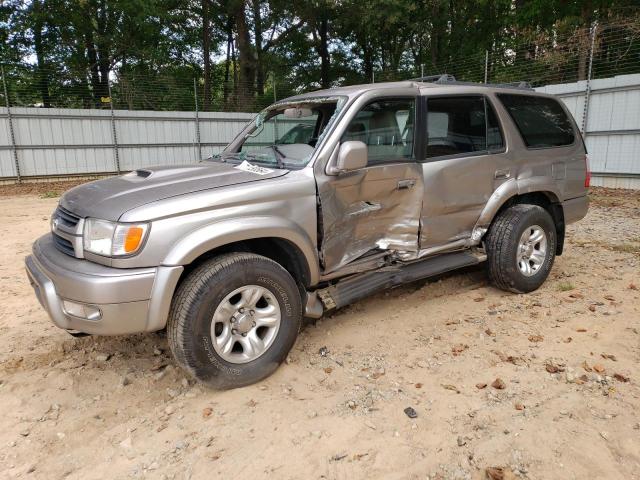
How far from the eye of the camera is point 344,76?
2819 centimetres

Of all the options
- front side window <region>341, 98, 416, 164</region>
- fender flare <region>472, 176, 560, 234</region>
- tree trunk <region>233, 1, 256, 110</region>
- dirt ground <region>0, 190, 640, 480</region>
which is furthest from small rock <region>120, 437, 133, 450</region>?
tree trunk <region>233, 1, 256, 110</region>

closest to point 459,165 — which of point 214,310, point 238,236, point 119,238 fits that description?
point 238,236

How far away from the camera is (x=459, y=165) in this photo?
3.97 m

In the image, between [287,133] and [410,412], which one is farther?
[287,133]

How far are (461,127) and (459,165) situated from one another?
1.19ft

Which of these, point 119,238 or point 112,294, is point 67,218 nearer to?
point 119,238

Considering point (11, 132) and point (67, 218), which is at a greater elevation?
point (11, 132)

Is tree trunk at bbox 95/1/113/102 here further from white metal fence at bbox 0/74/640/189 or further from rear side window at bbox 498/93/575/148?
rear side window at bbox 498/93/575/148

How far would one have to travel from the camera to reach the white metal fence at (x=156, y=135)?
11.1 metres

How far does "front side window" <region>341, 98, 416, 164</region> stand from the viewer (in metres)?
3.53

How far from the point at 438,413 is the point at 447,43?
26.3m

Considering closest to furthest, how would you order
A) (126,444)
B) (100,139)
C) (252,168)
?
(126,444) → (252,168) → (100,139)

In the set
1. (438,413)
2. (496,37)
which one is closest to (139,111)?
(438,413)

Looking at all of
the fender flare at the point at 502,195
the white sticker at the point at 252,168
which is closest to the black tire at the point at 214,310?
the white sticker at the point at 252,168
